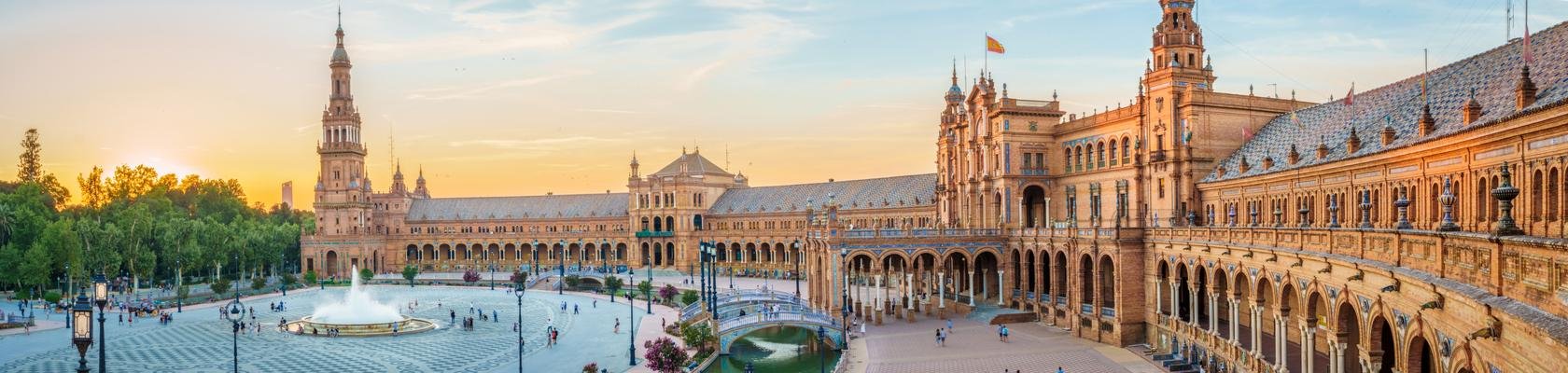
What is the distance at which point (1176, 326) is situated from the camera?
45094mm

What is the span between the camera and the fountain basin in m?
63.2

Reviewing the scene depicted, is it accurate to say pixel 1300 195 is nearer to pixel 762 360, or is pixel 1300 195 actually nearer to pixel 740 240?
pixel 762 360

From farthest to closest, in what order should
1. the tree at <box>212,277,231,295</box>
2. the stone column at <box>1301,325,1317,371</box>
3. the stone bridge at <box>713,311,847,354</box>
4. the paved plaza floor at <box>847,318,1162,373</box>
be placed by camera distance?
1. the tree at <box>212,277,231,295</box>
2. the stone bridge at <box>713,311,847,354</box>
3. the paved plaza floor at <box>847,318,1162,373</box>
4. the stone column at <box>1301,325,1317,371</box>

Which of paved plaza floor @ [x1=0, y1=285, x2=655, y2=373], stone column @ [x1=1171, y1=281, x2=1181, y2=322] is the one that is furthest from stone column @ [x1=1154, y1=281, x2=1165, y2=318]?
paved plaza floor @ [x1=0, y1=285, x2=655, y2=373]

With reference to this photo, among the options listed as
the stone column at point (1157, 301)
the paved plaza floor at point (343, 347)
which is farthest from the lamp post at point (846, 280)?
the stone column at point (1157, 301)

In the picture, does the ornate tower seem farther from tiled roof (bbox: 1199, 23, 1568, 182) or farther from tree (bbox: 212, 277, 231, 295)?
tiled roof (bbox: 1199, 23, 1568, 182)

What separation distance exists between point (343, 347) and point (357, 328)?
600cm

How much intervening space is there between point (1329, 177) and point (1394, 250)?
18538 millimetres

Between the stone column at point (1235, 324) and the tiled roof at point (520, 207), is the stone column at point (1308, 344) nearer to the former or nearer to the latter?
the stone column at point (1235, 324)

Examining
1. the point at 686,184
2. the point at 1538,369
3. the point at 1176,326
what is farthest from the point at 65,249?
the point at 1538,369

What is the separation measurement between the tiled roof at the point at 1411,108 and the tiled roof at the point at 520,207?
3428 inches

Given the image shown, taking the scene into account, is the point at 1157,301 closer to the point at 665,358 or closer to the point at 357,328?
the point at 665,358

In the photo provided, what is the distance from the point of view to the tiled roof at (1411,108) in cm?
2858

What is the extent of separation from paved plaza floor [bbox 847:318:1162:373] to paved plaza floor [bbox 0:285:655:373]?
11857 mm
